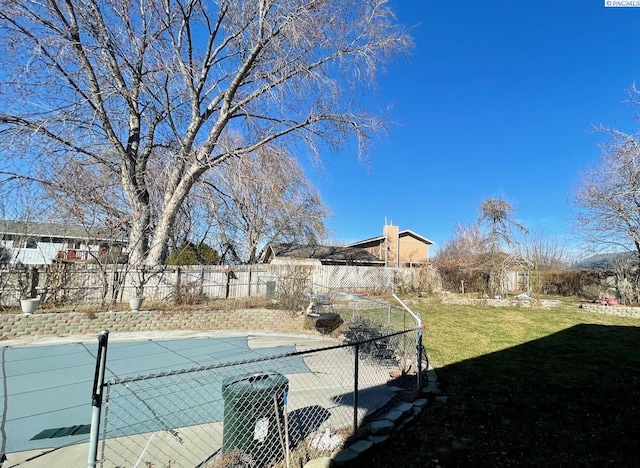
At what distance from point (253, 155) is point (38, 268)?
758 centimetres

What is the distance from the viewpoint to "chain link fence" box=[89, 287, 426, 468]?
8.11 feet

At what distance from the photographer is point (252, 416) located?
2473 millimetres

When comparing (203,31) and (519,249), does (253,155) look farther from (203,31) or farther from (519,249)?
(519,249)

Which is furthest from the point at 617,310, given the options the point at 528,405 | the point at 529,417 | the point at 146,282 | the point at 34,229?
the point at 34,229

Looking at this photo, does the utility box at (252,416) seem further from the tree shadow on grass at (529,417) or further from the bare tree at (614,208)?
the bare tree at (614,208)

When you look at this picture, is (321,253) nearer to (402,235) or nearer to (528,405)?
(402,235)

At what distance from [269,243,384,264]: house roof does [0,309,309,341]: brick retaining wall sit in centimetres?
1458

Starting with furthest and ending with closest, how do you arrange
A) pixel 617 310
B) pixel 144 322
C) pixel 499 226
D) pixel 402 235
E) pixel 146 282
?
1. pixel 402 235
2. pixel 499 226
3. pixel 617 310
4. pixel 146 282
5. pixel 144 322

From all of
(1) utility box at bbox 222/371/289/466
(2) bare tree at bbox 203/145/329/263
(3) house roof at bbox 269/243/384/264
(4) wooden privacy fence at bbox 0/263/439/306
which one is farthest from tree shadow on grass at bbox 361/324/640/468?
(3) house roof at bbox 269/243/384/264

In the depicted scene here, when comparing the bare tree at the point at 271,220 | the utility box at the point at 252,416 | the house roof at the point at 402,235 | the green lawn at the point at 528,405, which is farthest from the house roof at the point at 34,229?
the house roof at the point at 402,235

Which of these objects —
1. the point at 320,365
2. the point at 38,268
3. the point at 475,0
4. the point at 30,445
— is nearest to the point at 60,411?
the point at 30,445

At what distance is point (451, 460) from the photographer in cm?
273

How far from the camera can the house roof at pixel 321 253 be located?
79.6 feet

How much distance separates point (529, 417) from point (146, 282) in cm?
1008
